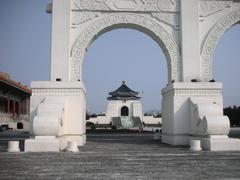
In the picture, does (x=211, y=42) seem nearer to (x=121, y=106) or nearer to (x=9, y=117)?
(x=9, y=117)

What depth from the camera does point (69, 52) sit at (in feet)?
33.6

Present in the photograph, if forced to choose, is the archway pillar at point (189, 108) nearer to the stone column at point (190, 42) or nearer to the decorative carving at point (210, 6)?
the stone column at point (190, 42)

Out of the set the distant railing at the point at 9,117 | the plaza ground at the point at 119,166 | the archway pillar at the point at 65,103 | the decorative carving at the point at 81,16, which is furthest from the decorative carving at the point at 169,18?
the distant railing at the point at 9,117

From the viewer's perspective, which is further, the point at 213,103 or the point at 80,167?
the point at 213,103

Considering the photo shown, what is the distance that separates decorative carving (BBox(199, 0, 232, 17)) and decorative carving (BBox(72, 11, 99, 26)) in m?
3.38

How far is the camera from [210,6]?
425 inches

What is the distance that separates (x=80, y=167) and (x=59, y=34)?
220 inches

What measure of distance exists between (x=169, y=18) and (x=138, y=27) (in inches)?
40.7

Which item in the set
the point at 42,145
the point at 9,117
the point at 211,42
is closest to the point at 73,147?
the point at 42,145

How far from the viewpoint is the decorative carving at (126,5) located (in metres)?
10.5

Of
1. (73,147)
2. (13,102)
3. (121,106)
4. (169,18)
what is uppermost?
(169,18)

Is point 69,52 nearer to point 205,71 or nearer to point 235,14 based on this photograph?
point 205,71

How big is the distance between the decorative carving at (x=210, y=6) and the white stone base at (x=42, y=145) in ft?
20.3

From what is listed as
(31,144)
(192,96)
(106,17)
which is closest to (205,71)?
(192,96)
